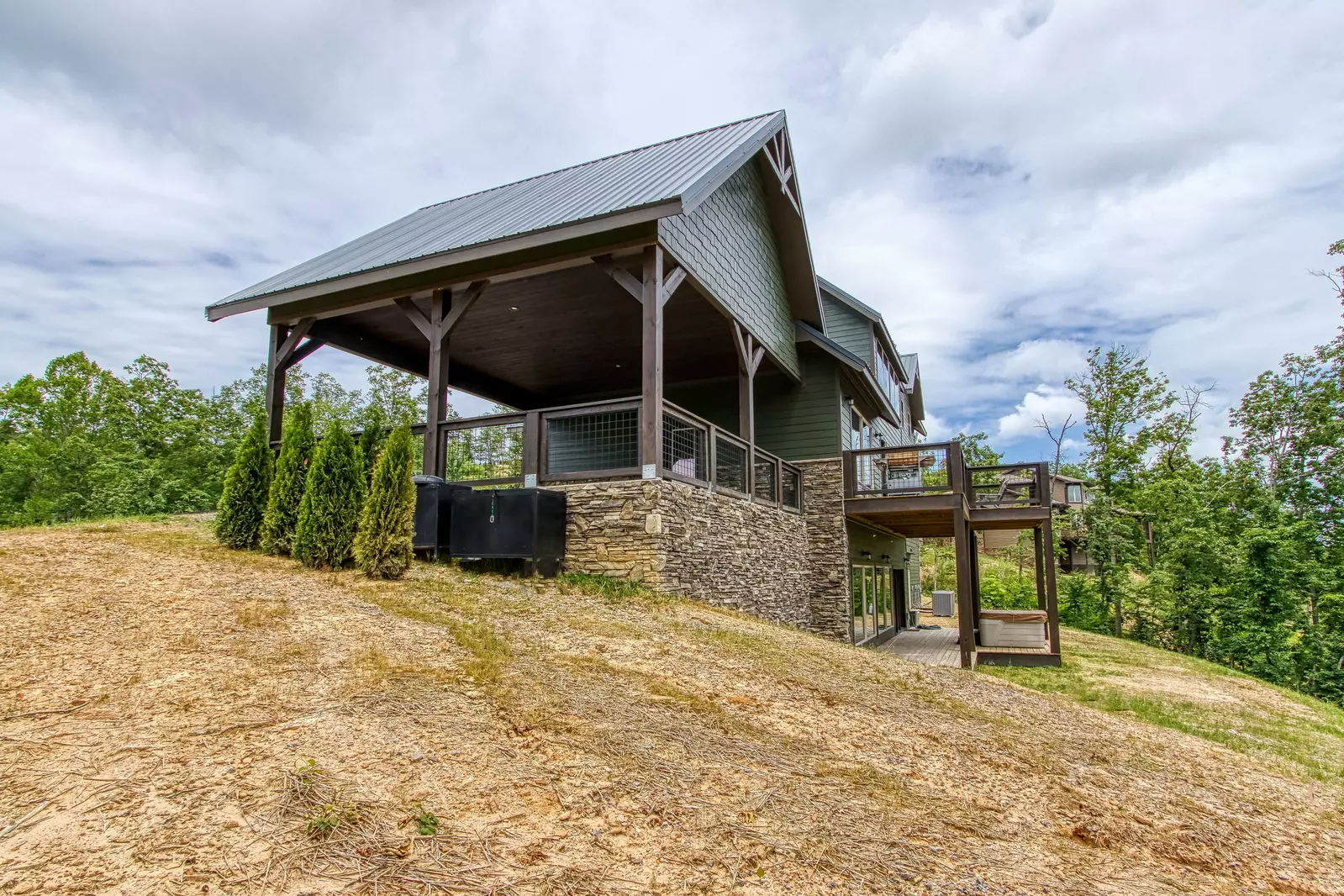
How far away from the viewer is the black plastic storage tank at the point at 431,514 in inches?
339

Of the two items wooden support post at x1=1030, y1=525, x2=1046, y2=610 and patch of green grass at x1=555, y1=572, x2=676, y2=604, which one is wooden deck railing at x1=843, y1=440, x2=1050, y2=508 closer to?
wooden support post at x1=1030, y1=525, x2=1046, y2=610

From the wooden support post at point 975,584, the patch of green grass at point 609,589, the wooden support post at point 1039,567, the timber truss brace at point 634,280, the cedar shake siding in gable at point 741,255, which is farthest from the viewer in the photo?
the wooden support post at point 1039,567

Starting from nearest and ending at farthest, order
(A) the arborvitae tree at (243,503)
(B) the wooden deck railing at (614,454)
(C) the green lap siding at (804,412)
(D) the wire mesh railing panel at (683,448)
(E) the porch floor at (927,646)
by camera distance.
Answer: (A) the arborvitae tree at (243,503)
(B) the wooden deck railing at (614,454)
(D) the wire mesh railing panel at (683,448)
(E) the porch floor at (927,646)
(C) the green lap siding at (804,412)

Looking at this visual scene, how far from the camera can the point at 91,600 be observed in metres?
5.30

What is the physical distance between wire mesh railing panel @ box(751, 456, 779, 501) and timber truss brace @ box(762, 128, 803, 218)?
15.9 feet

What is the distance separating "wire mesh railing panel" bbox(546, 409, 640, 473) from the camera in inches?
467

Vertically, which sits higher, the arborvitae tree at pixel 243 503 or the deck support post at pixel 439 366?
the deck support post at pixel 439 366

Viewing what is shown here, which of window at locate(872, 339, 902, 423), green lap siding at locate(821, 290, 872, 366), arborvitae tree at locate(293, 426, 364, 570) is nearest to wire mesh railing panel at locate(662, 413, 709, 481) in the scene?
arborvitae tree at locate(293, 426, 364, 570)

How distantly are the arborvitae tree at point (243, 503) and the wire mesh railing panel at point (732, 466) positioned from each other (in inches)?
246

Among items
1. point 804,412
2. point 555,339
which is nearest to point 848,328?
point 804,412

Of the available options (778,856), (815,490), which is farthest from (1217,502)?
(778,856)

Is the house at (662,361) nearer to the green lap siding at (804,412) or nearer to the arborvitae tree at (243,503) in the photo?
the green lap siding at (804,412)

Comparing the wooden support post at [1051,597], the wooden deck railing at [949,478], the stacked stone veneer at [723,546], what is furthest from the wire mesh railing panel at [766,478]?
the wooden support post at [1051,597]

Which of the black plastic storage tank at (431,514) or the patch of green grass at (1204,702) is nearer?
the patch of green grass at (1204,702)
